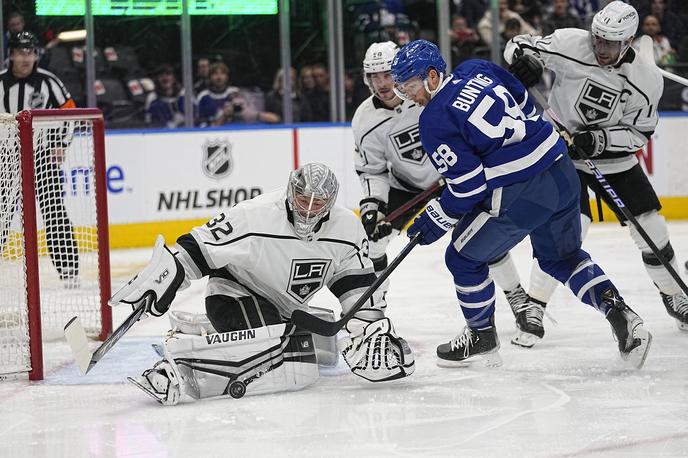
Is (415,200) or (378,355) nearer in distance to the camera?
(378,355)

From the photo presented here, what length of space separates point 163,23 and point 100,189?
3524 mm

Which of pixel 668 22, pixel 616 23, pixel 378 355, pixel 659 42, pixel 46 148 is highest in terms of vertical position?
pixel 668 22

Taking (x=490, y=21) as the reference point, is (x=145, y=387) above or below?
below

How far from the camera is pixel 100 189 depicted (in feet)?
12.9

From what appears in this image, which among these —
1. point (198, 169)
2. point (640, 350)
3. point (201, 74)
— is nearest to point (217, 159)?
point (198, 169)

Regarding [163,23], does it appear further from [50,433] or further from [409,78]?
[50,433]

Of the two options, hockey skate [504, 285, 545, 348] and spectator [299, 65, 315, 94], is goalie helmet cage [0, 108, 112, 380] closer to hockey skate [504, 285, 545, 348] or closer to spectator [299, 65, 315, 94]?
hockey skate [504, 285, 545, 348]

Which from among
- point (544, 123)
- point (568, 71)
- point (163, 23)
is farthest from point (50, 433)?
point (163, 23)

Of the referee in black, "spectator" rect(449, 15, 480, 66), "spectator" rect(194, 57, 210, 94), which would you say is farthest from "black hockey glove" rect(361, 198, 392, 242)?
"spectator" rect(449, 15, 480, 66)

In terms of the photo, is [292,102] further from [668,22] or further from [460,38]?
[668,22]

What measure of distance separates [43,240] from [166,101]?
285 cm

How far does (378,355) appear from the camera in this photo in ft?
10.2

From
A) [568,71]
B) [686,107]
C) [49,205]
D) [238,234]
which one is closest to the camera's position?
[238,234]

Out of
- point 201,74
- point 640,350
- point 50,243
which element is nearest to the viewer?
point 640,350
